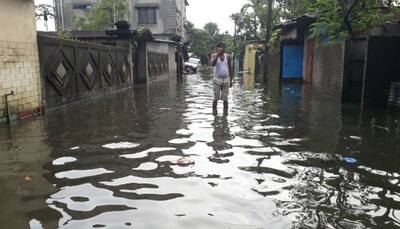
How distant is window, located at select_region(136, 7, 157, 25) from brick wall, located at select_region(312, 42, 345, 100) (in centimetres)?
2963

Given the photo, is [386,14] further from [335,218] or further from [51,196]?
[51,196]

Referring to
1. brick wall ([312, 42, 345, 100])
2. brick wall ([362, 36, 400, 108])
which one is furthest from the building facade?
brick wall ([362, 36, 400, 108])

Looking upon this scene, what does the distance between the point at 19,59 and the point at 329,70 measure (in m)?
11.3

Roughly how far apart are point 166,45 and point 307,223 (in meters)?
30.2

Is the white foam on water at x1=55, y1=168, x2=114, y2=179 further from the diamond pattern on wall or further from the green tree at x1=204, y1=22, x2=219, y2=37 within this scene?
the green tree at x1=204, y1=22, x2=219, y2=37

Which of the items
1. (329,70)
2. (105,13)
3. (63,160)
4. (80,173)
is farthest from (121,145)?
(105,13)

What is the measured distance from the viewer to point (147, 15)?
144ft

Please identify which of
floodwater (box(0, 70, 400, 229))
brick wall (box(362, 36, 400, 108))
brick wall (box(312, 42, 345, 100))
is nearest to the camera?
floodwater (box(0, 70, 400, 229))

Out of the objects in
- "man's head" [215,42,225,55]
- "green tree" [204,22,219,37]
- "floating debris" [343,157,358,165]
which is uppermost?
"green tree" [204,22,219,37]

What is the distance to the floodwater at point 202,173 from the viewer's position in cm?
374

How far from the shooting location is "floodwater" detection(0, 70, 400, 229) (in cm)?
374

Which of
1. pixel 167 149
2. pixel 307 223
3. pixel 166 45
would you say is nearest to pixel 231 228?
pixel 307 223

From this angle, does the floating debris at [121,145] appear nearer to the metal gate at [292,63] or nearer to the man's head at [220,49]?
the man's head at [220,49]

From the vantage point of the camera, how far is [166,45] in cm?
3259
